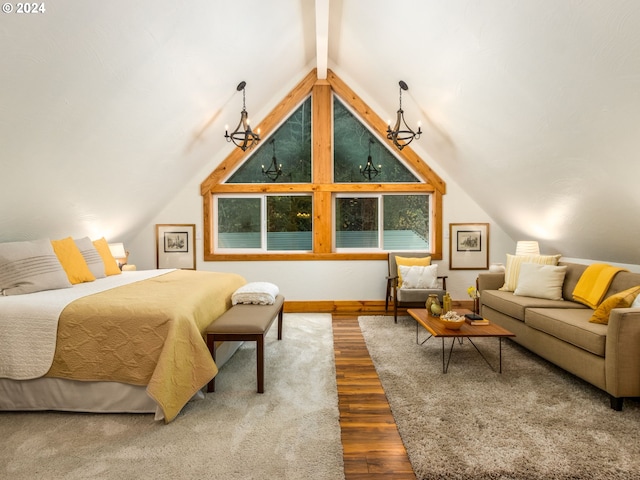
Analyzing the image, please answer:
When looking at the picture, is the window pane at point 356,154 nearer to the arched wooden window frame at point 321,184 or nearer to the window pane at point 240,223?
the arched wooden window frame at point 321,184

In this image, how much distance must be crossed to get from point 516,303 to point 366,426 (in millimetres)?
2187

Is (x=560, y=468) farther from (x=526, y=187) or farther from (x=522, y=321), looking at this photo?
(x=526, y=187)

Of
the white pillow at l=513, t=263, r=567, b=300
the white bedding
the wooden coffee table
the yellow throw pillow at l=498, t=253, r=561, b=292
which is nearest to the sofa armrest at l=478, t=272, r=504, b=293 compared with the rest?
the yellow throw pillow at l=498, t=253, r=561, b=292

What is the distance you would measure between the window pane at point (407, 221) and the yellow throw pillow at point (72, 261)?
12.7 feet

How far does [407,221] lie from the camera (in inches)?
228

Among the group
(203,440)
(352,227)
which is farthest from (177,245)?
(203,440)

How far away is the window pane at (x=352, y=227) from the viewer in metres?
5.79

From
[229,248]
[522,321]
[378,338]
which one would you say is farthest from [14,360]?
[522,321]

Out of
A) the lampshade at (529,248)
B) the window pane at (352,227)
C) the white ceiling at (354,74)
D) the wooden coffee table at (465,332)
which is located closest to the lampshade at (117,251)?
the white ceiling at (354,74)

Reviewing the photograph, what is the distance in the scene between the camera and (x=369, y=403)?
101 inches

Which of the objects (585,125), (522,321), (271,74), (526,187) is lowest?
(522,321)

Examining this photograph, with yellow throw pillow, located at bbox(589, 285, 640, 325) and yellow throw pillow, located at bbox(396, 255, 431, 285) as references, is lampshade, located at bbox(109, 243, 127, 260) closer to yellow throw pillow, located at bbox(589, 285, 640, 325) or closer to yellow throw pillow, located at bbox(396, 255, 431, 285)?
yellow throw pillow, located at bbox(396, 255, 431, 285)

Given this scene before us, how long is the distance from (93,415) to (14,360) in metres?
0.60

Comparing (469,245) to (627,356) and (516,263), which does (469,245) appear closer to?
(516,263)
